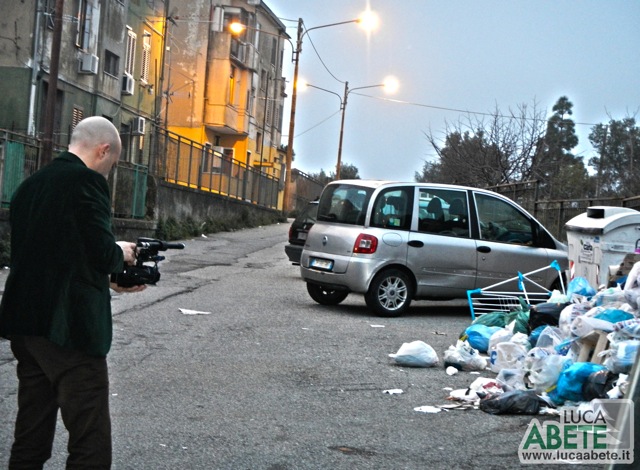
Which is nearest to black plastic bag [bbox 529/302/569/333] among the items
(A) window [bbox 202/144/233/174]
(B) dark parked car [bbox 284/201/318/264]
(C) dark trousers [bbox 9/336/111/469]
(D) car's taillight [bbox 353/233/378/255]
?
(D) car's taillight [bbox 353/233/378/255]

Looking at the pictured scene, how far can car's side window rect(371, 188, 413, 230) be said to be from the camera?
1355 centimetres

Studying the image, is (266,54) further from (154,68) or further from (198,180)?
(198,180)

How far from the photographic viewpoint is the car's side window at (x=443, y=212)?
45.2ft

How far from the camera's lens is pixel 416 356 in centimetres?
913

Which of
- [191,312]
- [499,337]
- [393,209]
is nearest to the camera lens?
[499,337]

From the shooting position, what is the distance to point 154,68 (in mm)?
38812

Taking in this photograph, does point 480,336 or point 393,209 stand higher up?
point 393,209

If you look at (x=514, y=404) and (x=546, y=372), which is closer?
(x=514, y=404)

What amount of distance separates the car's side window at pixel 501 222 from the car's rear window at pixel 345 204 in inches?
68.6

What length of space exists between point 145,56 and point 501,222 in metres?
26.1

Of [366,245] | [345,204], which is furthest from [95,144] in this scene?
[345,204]

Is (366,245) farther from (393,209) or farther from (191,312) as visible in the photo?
(191,312)

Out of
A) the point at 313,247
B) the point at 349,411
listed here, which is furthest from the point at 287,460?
the point at 313,247

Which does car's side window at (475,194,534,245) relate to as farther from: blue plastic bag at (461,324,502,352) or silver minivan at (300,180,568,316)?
blue plastic bag at (461,324,502,352)
